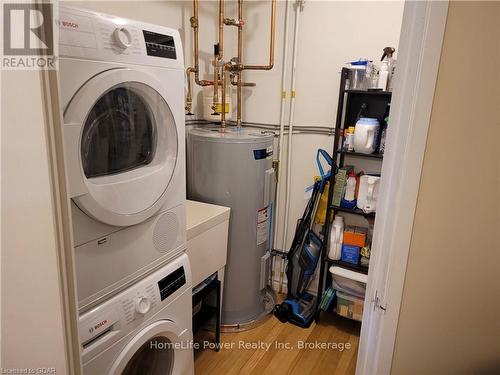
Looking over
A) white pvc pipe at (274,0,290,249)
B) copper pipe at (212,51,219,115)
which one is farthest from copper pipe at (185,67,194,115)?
white pvc pipe at (274,0,290,249)

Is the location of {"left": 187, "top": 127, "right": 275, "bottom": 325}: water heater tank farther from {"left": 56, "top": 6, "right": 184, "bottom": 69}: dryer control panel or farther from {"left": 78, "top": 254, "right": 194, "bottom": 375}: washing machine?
{"left": 56, "top": 6, "right": 184, "bottom": 69}: dryer control panel

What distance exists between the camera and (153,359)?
151 cm

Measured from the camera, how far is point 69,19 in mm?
874

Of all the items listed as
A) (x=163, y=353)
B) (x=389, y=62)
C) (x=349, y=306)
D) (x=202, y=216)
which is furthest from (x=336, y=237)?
(x=163, y=353)

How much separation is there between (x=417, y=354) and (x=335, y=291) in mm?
1326

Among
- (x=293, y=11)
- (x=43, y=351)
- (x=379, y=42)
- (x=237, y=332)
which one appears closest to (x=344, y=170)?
(x=379, y=42)

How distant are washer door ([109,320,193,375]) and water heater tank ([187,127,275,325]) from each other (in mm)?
619

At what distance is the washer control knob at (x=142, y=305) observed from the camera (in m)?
1.19

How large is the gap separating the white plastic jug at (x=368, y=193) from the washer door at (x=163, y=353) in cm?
116

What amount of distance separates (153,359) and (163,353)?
0.09m

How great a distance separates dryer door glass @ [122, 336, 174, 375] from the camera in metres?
1.43

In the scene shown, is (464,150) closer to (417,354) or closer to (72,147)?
(417,354)

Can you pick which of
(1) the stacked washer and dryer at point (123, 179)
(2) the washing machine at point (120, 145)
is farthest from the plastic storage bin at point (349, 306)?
(2) the washing machine at point (120, 145)

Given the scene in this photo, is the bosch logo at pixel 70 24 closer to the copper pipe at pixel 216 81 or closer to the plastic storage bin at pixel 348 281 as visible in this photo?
the copper pipe at pixel 216 81
